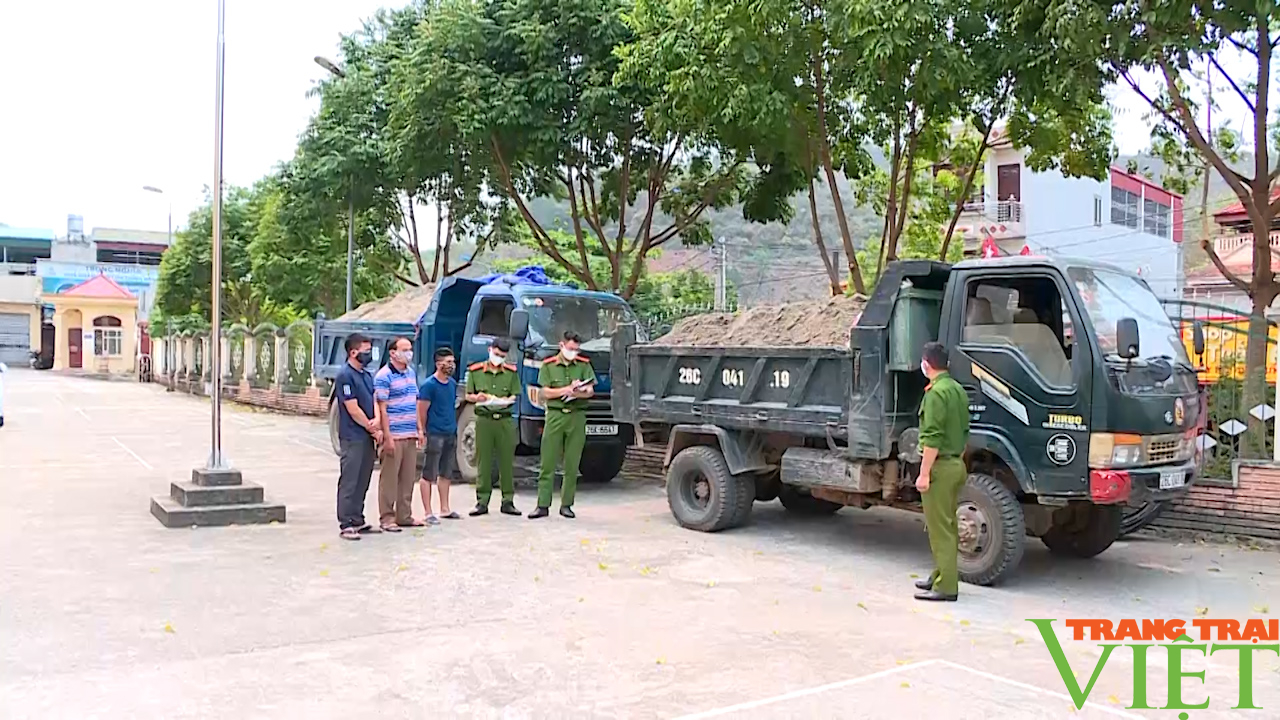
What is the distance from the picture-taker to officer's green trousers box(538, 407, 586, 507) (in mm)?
10242

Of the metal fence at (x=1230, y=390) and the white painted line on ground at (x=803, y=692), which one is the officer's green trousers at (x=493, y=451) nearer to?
the white painted line on ground at (x=803, y=692)

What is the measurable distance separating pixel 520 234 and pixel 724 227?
4831cm

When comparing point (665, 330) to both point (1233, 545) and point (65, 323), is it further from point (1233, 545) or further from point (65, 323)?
point (65, 323)

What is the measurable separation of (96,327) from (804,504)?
59716 millimetres

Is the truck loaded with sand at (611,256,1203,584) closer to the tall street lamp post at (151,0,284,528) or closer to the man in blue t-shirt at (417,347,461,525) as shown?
the man in blue t-shirt at (417,347,461,525)

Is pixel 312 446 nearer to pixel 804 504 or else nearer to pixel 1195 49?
pixel 804 504

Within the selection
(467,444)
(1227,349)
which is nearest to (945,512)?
(1227,349)

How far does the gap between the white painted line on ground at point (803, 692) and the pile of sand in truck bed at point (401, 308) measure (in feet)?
33.4

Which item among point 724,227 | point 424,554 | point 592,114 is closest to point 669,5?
point 592,114

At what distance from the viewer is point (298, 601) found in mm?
6965

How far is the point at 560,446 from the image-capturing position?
10.4m

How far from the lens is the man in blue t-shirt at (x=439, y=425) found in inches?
384

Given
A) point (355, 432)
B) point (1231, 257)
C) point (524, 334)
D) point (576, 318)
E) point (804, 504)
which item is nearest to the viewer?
point (355, 432)

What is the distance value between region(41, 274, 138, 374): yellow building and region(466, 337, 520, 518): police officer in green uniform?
56785 mm
